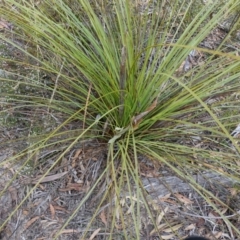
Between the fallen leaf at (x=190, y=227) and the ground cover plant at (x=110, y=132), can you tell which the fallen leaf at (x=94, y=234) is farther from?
the fallen leaf at (x=190, y=227)

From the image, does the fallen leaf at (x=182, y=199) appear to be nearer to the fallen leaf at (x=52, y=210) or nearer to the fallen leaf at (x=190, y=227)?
the fallen leaf at (x=190, y=227)

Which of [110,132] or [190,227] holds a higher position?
[110,132]

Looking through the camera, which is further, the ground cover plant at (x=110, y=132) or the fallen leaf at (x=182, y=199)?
the fallen leaf at (x=182, y=199)

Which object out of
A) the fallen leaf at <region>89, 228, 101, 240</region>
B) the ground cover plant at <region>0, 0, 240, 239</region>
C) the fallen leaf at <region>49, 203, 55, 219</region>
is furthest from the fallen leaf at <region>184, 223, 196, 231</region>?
the fallen leaf at <region>49, 203, 55, 219</region>

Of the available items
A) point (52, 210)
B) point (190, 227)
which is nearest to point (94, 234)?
point (52, 210)

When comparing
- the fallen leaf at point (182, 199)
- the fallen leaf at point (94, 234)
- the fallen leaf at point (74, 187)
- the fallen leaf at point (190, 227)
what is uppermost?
the fallen leaf at point (74, 187)

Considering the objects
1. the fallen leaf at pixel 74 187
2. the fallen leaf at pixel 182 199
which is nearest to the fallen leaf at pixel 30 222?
the fallen leaf at pixel 74 187

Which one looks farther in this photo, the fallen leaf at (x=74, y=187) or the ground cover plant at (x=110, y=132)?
the fallen leaf at (x=74, y=187)

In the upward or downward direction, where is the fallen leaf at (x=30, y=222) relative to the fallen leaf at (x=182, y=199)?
downward

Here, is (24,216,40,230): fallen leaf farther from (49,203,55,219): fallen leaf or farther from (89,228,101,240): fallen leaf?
(89,228,101,240): fallen leaf

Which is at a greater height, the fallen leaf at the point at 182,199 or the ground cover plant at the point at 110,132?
the ground cover plant at the point at 110,132

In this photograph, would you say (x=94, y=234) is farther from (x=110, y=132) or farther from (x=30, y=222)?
(x=110, y=132)

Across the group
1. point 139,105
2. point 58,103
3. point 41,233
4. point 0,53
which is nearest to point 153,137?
point 139,105

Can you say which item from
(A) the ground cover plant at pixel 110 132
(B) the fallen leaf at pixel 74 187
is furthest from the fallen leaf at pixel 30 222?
(B) the fallen leaf at pixel 74 187
